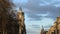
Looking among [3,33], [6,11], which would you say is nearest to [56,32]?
[3,33]

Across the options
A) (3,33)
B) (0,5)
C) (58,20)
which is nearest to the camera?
(0,5)

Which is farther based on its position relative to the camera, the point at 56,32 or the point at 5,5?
the point at 56,32

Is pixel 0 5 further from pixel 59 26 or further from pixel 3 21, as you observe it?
pixel 59 26

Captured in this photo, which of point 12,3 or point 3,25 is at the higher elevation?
point 12,3

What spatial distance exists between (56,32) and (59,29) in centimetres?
345

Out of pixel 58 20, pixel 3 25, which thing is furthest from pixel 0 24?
pixel 58 20

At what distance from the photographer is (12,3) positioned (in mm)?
37312

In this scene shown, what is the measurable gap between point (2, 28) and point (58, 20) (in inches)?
1707

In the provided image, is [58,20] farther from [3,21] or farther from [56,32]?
[3,21]

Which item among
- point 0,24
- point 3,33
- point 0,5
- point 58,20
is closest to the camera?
point 0,5

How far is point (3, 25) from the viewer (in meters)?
36.2

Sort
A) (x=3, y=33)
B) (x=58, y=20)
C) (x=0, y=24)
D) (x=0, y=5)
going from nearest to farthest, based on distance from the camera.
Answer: (x=0, y=5) → (x=0, y=24) → (x=3, y=33) → (x=58, y=20)

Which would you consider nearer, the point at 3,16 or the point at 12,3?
the point at 3,16

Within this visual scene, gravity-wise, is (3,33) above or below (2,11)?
below
